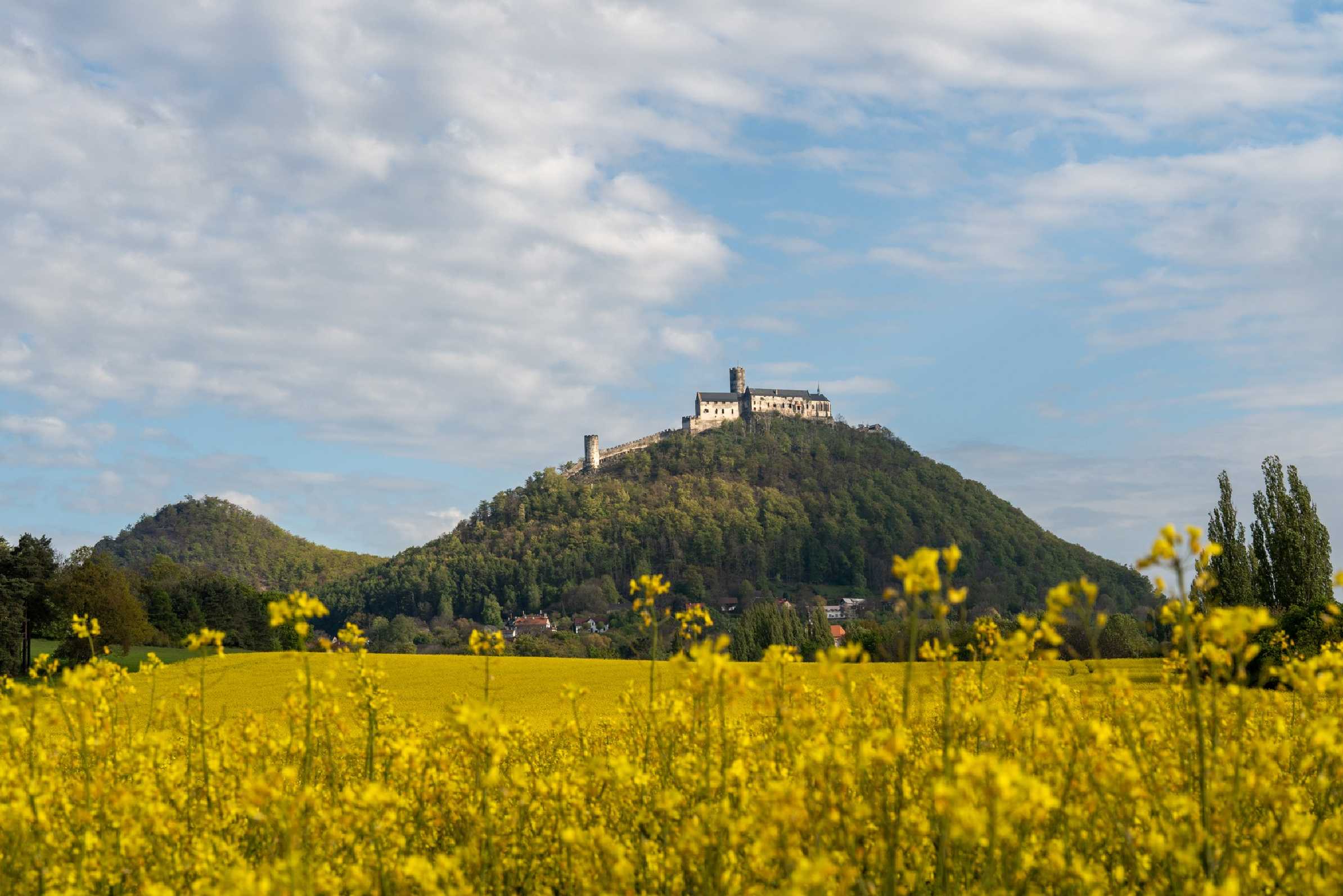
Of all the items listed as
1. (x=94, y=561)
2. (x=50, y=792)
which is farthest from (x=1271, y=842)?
(x=94, y=561)

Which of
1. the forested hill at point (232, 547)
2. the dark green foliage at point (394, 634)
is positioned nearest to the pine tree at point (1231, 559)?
the dark green foliage at point (394, 634)

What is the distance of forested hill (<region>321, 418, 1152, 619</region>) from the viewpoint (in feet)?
381

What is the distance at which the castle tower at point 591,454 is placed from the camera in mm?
168375

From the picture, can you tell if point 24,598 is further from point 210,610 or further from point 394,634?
point 394,634

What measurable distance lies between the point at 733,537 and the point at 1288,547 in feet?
320

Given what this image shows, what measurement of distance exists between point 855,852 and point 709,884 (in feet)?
2.66

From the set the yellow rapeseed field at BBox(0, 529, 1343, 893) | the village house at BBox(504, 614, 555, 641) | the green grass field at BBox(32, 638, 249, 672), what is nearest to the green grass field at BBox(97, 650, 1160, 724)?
the green grass field at BBox(32, 638, 249, 672)

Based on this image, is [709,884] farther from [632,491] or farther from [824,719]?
[632,491]

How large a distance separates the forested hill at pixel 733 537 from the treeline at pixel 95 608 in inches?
2001

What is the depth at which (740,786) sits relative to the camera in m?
4.47

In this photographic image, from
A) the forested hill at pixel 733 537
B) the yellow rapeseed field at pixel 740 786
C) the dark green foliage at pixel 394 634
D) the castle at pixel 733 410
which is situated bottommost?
the dark green foliage at pixel 394 634

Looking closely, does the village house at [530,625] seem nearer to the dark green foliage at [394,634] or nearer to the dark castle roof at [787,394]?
the dark green foliage at [394,634]

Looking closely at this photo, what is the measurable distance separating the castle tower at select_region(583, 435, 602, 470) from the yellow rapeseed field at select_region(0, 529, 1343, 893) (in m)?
161

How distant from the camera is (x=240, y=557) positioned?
147 m
